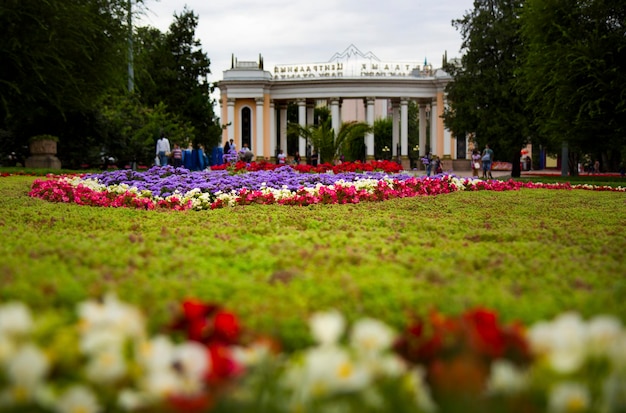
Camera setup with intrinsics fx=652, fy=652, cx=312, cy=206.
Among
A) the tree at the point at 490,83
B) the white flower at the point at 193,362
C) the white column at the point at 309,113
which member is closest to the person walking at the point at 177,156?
the tree at the point at 490,83

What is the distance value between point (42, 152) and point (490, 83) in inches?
738

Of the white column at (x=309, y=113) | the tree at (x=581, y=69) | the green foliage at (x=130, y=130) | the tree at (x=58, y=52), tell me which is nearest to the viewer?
the tree at (x=58, y=52)

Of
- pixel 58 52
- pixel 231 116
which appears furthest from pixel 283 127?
pixel 58 52

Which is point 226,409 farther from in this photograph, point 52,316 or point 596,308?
point 596,308

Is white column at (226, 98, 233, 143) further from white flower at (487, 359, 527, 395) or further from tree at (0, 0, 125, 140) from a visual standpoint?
white flower at (487, 359, 527, 395)

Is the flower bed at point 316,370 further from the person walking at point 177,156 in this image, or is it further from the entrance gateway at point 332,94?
the entrance gateway at point 332,94

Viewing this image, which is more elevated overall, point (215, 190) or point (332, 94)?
point (332, 94)

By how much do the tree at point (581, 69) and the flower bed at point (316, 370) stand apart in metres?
16.1

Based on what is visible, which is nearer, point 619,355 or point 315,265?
point 619,355

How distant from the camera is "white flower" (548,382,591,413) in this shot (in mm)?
1506

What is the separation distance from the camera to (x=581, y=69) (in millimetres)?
17188

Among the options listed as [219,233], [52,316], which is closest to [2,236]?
[219,233]

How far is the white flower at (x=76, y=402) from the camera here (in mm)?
1491

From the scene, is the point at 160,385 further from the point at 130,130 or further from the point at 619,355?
the point at 130,130
